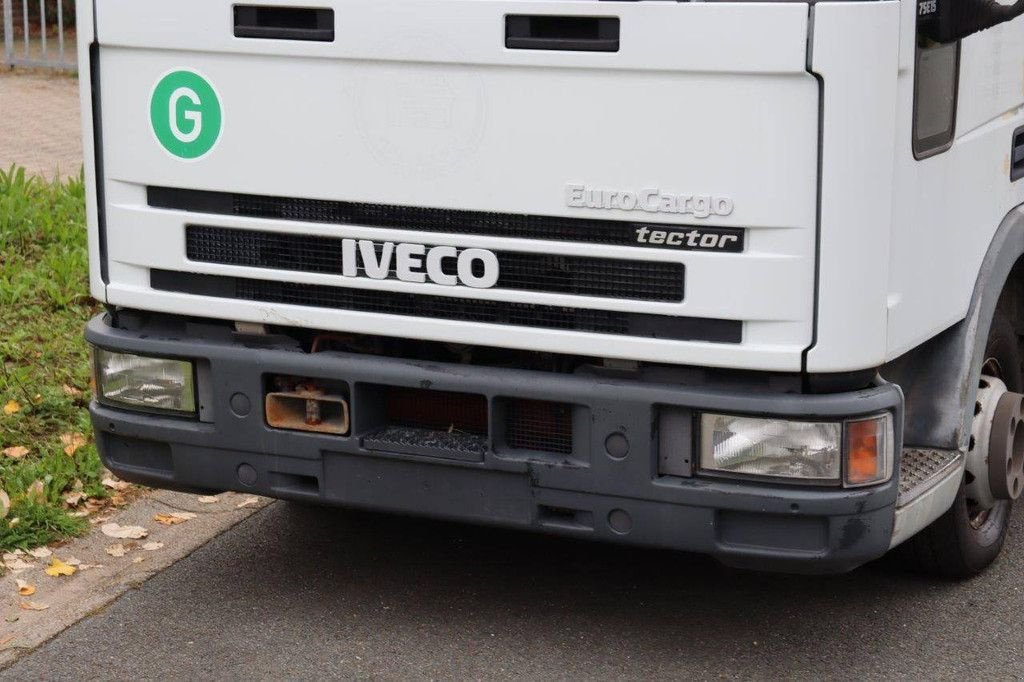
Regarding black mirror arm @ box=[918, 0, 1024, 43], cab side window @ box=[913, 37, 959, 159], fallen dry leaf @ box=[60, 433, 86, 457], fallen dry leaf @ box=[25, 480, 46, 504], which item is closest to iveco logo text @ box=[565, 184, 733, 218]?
cab side window @ box=[913, 37, 959, 159]

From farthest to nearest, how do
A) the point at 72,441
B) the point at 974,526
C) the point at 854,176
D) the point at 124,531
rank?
the point at 72,441
the point at 124,531
the point at 974,526
the point at 854,176

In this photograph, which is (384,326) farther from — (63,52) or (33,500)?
(63,52)

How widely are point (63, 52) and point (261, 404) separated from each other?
9691mm

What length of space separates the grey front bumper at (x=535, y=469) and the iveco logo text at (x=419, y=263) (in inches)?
8.9

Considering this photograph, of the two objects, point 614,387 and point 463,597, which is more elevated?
point 614,387

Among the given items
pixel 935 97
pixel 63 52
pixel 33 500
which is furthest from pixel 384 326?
pixel 63 52

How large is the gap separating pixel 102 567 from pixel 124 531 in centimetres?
31

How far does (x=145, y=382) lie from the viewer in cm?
443

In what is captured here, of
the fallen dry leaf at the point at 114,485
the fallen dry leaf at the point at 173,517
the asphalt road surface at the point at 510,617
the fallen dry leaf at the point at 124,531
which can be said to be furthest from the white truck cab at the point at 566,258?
the fallen dry leaf at the point at 114,485

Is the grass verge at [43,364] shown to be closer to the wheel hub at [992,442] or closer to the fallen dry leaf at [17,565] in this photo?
the fallen dry leaf at [17,565]

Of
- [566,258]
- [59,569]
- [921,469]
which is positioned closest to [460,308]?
[566,258]

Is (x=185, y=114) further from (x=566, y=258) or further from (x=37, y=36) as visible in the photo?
(x=37, y=36)

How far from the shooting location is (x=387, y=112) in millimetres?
4000

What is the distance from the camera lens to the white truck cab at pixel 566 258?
3.70 m
